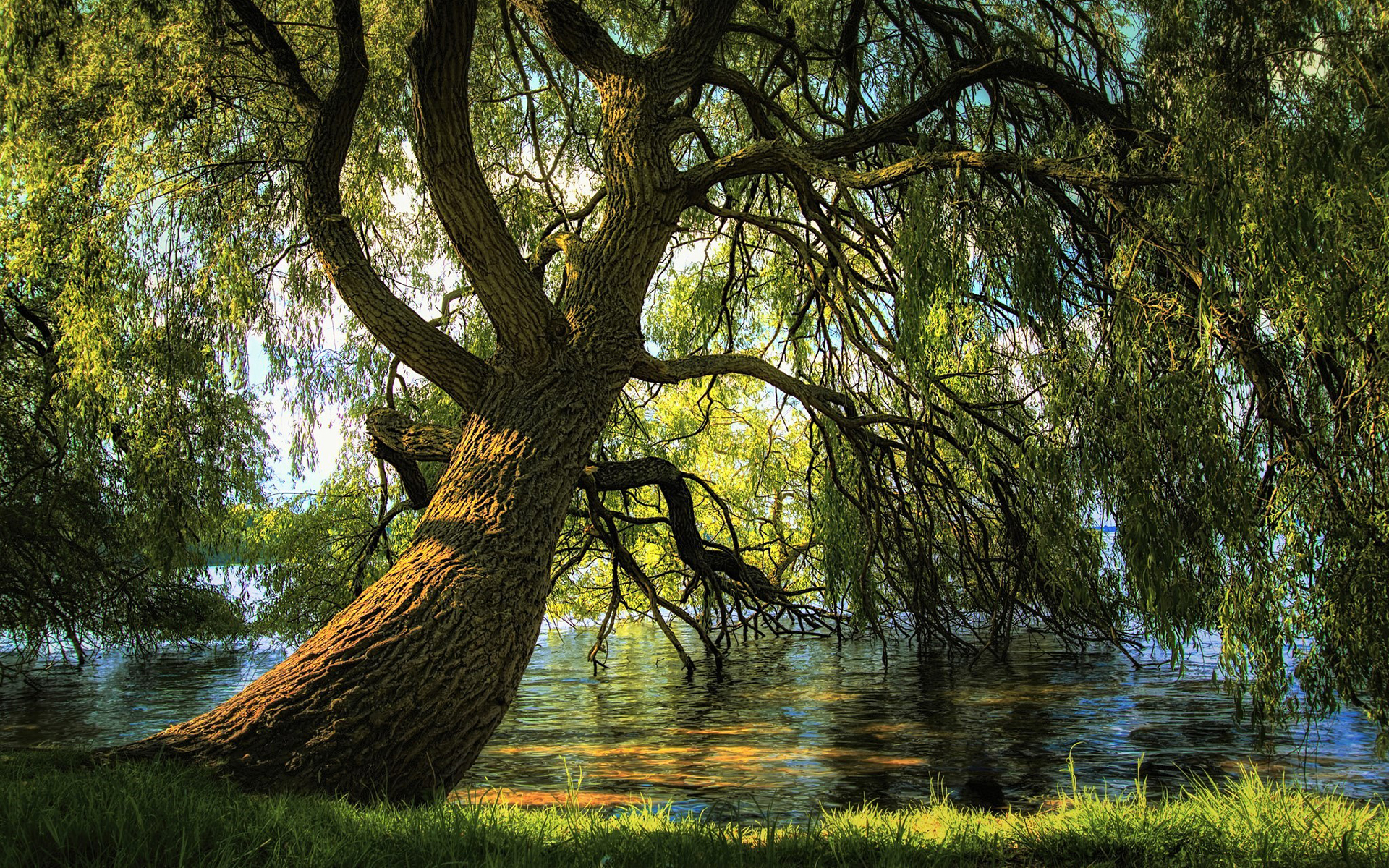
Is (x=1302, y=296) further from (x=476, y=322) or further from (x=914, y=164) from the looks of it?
(x=476, y=322)

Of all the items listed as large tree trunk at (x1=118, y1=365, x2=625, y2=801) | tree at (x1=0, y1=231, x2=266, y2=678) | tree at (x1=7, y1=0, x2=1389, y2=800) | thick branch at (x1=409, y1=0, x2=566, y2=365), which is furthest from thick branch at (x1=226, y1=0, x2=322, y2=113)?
large tree trunk at (x1=118, y1=365, x2=625, y2=801)

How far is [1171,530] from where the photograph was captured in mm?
3648

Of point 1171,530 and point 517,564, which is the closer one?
point 1171,530

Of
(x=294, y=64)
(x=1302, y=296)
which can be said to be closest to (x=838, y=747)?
(x=1302, y=296)

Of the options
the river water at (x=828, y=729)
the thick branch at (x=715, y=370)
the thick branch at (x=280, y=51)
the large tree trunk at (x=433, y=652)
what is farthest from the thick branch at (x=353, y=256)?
the river water at (x=828, y=729)

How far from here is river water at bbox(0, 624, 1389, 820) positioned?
15.3ft

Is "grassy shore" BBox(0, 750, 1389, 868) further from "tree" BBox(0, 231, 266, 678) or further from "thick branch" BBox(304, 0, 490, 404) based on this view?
"tree" BBox(0, 231, 266, 678)

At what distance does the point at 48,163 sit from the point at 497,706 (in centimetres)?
443

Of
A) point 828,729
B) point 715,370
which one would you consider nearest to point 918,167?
point 715,370

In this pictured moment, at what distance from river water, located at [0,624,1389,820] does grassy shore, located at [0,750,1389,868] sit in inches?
28.9

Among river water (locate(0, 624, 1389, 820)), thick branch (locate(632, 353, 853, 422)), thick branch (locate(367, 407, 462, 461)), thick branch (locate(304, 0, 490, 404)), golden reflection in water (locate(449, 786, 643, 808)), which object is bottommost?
golden reflection in water (locate(449, 786, 643, 808))

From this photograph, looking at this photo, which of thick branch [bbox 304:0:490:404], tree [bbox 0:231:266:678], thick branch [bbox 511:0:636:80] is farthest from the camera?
tree [bbox 0:231:266:678]

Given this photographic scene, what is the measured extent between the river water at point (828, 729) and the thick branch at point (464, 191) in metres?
2.10

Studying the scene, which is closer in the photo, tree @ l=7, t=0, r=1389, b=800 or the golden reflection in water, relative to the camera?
tree @ l=7, t=0, r=1389, b=800
